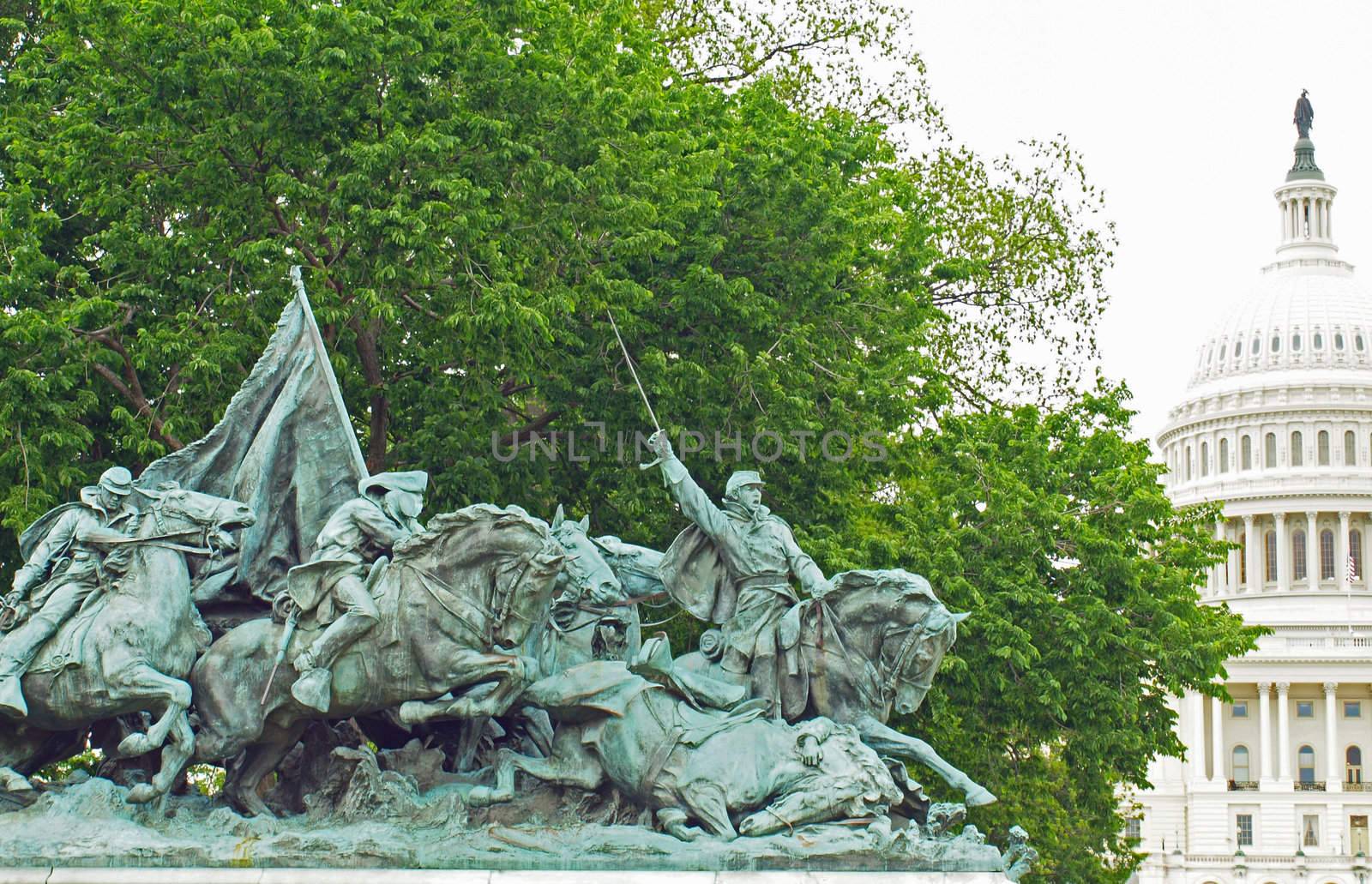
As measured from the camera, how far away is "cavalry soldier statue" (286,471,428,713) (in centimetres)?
1303

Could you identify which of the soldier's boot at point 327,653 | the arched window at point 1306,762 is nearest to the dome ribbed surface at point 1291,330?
the arched window at point 1306,762

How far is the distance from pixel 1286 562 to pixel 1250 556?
1.73 meters

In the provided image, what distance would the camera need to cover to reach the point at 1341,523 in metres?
99.8

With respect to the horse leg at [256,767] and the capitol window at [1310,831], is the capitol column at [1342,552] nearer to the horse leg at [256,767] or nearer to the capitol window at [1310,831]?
the capitol window at [1310,831]

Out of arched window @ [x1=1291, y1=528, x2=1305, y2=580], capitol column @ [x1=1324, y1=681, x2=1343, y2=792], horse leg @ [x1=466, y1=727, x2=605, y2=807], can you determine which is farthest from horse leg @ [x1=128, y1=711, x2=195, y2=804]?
arched window @ [x1=1291, y1=528, x2=1305, y2=580]

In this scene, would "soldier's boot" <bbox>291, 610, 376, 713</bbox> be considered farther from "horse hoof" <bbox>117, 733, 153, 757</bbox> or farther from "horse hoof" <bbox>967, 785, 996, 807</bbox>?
"horse hoof" <bbox>967, 785, 996, 807</bbox>

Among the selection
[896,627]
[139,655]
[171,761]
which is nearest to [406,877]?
[171,761]

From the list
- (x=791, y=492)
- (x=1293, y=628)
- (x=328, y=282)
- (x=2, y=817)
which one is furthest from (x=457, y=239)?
(x=1293, y=628)

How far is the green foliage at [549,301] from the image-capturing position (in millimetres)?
20578

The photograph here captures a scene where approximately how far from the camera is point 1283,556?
9988 centimetres

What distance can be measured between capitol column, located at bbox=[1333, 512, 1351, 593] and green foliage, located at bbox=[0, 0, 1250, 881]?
7580 centimetres

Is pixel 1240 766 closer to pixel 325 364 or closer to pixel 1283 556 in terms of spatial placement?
pixel 1283 556

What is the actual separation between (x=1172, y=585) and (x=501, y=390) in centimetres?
836

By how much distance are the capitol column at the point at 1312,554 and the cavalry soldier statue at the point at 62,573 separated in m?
90.9
